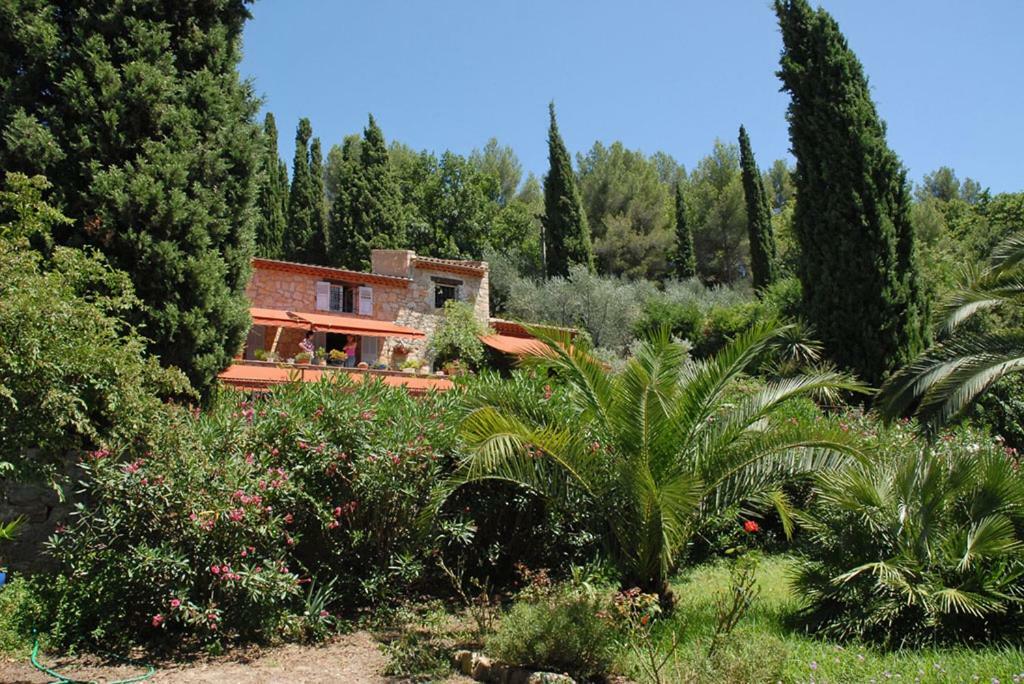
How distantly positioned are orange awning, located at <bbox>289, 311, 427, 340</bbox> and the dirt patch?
1904cm

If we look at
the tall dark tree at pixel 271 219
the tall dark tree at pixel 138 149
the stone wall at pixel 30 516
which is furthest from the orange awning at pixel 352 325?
the stone wall at pixel 30 516

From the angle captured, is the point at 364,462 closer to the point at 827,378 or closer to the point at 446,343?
the point at 827,378

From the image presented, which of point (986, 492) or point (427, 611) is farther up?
point (986, 492)

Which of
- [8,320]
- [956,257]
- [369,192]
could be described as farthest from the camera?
[369,192]

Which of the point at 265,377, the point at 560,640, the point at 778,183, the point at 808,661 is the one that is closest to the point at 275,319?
the point at 265,377

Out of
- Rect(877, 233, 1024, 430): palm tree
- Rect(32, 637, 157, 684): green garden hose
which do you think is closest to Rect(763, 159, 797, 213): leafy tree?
Rect(877, 233, 1024, 430): palm tree

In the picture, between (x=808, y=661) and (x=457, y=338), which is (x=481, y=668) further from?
(x=457, y=338)

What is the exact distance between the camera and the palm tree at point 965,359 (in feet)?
32.0

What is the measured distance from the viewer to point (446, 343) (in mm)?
27906

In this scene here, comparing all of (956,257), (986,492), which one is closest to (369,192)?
(956,257)

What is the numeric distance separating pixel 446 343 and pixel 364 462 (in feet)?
65.2

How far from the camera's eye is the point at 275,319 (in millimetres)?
25266

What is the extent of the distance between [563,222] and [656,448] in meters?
28.8

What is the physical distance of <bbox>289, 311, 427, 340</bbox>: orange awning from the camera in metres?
26.0
